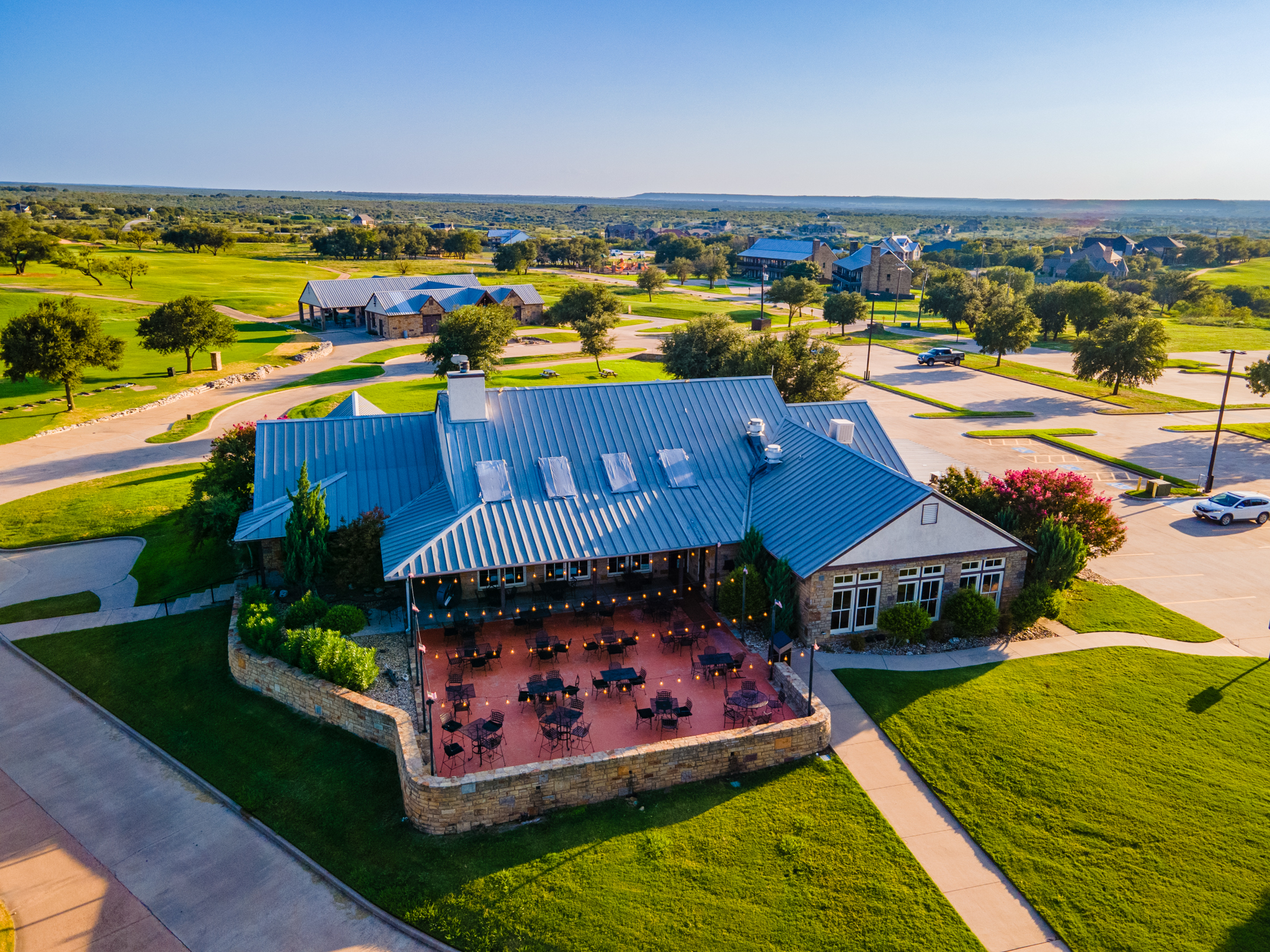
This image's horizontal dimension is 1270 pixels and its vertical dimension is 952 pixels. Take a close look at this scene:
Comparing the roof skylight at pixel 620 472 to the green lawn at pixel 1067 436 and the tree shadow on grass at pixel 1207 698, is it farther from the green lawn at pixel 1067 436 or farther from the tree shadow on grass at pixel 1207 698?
the green lawn at pixel 1067 436

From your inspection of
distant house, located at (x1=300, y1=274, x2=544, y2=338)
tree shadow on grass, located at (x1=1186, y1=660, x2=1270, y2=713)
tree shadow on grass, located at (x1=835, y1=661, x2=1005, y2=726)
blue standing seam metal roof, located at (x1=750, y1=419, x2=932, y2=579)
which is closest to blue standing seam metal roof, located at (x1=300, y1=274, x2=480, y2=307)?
distant house, located at (x1=300, y1=274, x2=544, y2=338)

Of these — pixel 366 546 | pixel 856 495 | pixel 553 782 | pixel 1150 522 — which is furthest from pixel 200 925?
pixel 1150 522

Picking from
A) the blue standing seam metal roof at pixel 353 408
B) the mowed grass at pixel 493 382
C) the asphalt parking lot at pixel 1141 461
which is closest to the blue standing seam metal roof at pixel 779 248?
the asphalt parking lot at pixel 1141 461

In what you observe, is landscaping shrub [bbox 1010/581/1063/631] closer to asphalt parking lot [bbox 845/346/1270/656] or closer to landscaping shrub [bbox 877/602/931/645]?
landscaping shrub [bbox 877/602/931/645]

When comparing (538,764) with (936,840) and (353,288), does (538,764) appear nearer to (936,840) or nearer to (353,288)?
(936,840)

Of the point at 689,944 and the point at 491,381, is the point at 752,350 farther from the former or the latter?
the point at 689,944

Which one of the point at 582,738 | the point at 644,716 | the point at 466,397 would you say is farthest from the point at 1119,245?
the point at 582,738
